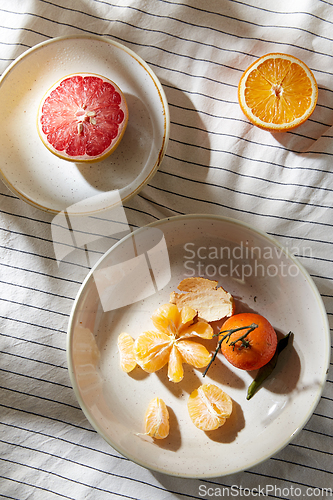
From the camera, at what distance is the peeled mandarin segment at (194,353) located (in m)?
0.94

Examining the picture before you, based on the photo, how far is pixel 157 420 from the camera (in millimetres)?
958

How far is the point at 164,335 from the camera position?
0.97 meters

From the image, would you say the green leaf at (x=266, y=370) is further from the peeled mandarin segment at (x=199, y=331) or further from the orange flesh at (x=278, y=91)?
the orange flesh at (x=278, y=91)

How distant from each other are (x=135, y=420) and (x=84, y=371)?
192mm

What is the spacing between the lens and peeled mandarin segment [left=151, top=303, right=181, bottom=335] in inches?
37.9

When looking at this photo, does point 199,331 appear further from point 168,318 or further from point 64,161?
point 64,161

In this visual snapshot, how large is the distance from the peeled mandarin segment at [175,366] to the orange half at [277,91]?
2.02ft

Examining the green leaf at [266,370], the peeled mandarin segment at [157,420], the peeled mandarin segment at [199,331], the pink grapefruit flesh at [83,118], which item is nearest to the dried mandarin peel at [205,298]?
the peeled mandarin segment at [199,331]

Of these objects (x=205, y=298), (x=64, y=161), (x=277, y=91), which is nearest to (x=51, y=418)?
(x=205, y=298)

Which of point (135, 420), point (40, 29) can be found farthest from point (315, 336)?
point (40, 29)

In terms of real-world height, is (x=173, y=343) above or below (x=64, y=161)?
below

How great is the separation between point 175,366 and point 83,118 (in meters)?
0.66

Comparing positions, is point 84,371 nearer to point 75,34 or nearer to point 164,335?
point 164,335

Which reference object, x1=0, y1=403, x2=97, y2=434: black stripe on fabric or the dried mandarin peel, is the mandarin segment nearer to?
the dried mandarin peel
